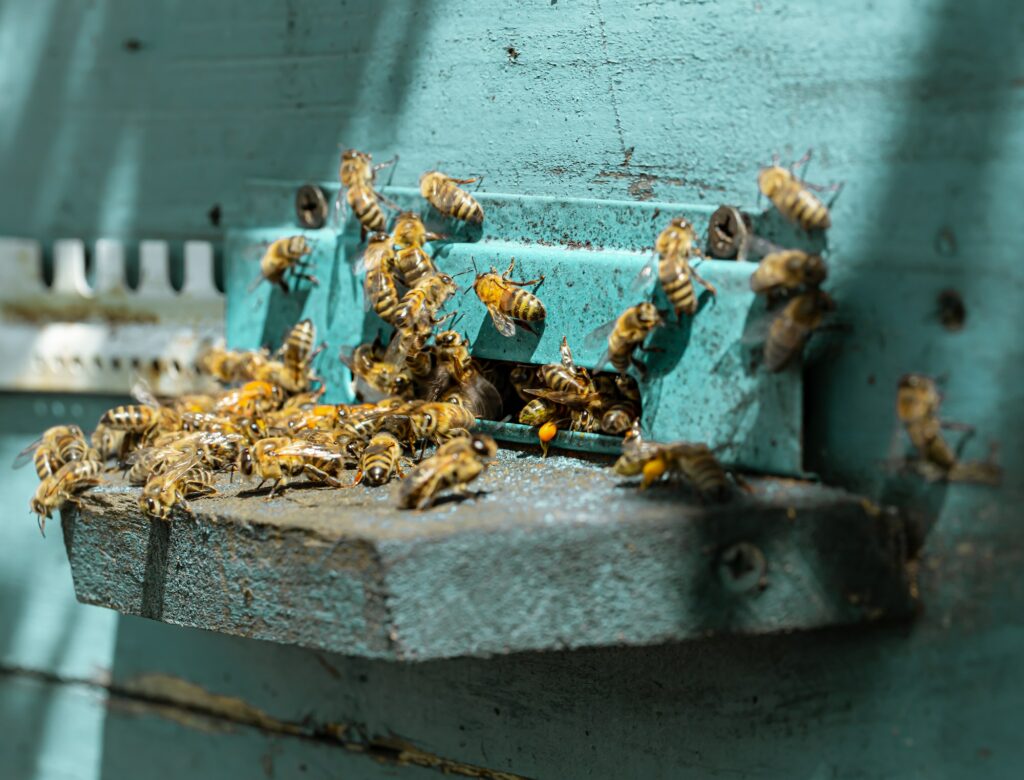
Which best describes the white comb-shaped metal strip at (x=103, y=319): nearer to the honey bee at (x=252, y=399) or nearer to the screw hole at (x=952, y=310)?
the honey bee at (x=252, y=399)

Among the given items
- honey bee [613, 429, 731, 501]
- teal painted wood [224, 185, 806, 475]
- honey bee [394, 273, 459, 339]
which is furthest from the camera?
honey bee [394, 273, 459, 339]

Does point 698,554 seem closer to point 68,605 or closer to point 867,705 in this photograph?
point 867,705

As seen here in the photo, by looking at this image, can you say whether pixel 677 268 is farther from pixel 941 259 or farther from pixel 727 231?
pixel 941 259

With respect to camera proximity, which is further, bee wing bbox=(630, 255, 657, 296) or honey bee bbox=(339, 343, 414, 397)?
honey bee bbox=(339, 343, 414, 397)

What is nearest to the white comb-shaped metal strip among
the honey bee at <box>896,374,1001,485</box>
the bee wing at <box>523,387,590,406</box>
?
the bee wing at <box>523,387,590,406</box>

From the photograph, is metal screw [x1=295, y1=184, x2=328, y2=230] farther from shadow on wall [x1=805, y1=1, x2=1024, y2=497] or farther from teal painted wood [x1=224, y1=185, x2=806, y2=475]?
shadow on wall [x1=805, y1=1, x2=1024, y2=497]

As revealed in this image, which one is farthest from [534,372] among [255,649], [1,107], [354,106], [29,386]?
[1,107]

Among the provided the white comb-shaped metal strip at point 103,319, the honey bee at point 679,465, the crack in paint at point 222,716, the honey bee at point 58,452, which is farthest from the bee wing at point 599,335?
the white comb-shaped metal strip at point 103,319
